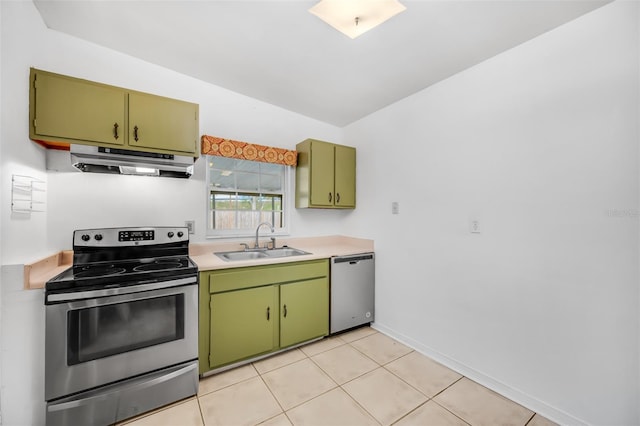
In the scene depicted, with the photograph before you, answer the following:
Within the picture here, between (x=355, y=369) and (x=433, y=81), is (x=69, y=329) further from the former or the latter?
(x=433, y=81)

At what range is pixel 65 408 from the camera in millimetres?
1505

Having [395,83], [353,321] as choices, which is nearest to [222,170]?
[395,83]

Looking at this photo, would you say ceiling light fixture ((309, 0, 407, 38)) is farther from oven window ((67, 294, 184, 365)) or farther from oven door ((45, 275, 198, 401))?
oven window ((67, 294, 184, 365))

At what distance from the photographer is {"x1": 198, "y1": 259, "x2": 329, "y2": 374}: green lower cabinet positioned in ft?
6.82

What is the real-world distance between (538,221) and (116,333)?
9.53 feet

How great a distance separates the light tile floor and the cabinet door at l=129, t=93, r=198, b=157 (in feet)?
6.24

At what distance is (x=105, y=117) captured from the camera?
188 centimetres

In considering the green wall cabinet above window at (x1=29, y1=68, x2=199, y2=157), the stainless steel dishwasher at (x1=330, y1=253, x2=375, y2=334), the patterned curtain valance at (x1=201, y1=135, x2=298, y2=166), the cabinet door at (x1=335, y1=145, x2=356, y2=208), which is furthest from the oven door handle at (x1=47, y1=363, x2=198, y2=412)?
the cabinet door at (x1=335, y1=145, x2=356, y2=208)

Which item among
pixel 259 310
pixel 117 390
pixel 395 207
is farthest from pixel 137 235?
pixel 395 207

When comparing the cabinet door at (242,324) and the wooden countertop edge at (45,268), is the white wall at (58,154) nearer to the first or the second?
the wooden countertop edge at (45,268)

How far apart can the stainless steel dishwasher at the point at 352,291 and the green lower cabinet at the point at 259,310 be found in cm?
11

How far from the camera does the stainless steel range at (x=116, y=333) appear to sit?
59.2 inches

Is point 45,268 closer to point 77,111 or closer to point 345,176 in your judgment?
point 77,111

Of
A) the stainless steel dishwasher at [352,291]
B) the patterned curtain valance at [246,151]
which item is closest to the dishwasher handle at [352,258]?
the stainless steel dishwasher at [352,291]
